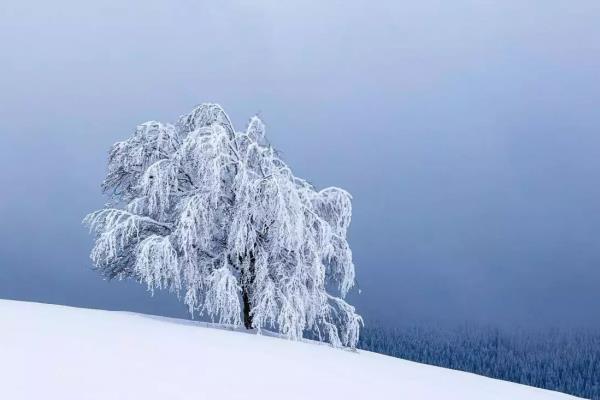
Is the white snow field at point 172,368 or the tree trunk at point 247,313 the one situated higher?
the tree trunk at point 247,313

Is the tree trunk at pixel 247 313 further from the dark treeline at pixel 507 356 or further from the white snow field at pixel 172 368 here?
the dark treeline at pixel 507 356

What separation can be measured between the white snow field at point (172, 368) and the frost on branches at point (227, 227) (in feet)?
8.14

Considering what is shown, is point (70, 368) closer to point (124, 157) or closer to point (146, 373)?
point (146, 373)

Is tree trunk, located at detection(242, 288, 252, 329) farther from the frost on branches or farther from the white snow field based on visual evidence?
the white snow field

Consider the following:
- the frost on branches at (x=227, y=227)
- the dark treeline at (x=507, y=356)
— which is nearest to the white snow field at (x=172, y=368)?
the frost on branches at (x=227, y=227)

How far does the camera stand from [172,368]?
690 cm

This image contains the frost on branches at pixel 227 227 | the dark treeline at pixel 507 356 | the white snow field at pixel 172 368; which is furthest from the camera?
the dark treeline at pixel 507 356

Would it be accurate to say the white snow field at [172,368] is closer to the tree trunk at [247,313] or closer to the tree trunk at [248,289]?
the tree trunk at [248,289]

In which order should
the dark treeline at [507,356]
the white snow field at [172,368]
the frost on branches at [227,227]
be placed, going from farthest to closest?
the dark treeline at [507,356], the frost on branches at [227,227], the white snow field at [172,368]

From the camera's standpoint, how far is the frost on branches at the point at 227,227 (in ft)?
42.8

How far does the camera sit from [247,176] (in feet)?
44.3

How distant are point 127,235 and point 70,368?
24.4 feet

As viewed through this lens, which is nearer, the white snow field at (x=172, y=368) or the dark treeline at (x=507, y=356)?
the white snow field at (x=172, y=368)

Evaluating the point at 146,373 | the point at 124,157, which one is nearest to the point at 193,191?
the point at 124,157
